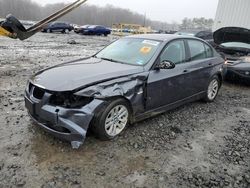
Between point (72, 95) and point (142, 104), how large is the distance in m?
1.20

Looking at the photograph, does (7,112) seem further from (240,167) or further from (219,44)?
(219,44)

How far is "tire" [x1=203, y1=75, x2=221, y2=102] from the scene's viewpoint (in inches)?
226

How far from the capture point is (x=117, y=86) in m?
3.67

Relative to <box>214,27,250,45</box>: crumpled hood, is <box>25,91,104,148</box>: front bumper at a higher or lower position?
lower

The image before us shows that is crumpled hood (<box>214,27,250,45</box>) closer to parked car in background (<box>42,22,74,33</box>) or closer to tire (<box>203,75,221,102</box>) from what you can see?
tire (<box>203,75,221,102</box>)

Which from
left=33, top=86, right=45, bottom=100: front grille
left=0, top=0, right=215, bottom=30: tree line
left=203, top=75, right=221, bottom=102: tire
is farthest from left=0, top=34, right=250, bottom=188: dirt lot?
left=0, top=0, right=215, bottom=30: tree line

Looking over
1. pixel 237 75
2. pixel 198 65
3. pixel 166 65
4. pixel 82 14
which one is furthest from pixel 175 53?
pixel 82 14

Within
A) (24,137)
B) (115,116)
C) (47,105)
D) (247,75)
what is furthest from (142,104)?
(247,75)

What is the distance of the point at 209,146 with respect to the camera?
3.94 metres

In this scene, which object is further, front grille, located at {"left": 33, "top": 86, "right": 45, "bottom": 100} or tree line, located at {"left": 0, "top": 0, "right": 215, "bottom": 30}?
tree line, located at {"left": 0, "top": 0, "right": 215, "bottom": 30}

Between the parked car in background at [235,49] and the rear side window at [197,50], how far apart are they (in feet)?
7.78

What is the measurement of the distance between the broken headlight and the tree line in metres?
Result: 64.8

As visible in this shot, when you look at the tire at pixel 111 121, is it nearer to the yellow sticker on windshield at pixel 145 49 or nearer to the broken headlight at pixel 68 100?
the broken headlight at pixel 68 100

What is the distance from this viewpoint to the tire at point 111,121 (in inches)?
138
